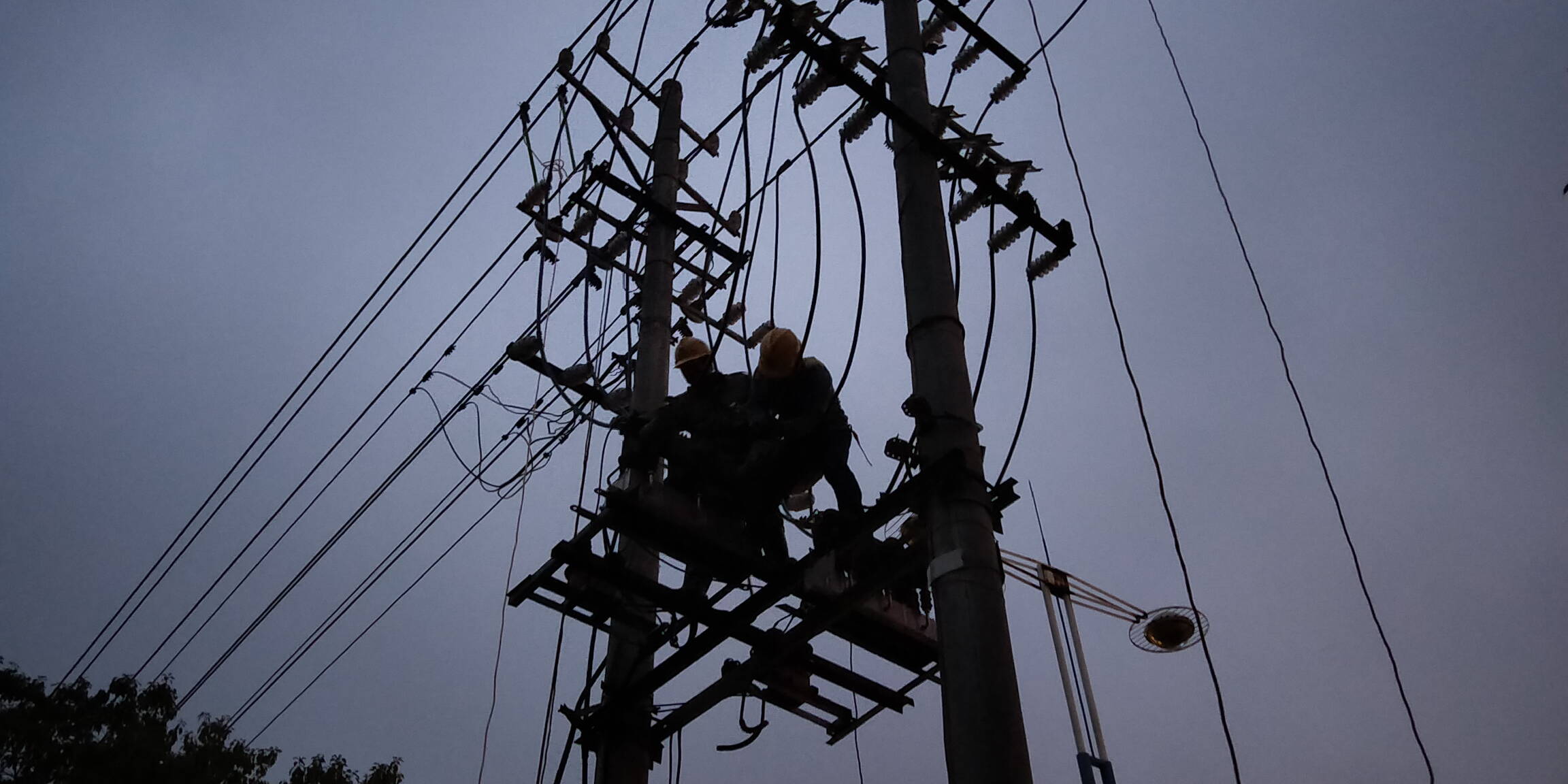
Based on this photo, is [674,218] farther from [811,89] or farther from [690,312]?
[811,89]

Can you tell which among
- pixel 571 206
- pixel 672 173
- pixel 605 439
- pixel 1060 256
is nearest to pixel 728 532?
pixel 1060 256

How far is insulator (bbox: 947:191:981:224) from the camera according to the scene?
6488mm

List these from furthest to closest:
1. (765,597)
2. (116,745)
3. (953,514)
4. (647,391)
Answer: (116,745) → (647,391) → (765,597) → (953,514)

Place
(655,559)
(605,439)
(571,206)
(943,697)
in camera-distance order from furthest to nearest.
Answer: (571,206), (605,439), (655,559), (943,697)

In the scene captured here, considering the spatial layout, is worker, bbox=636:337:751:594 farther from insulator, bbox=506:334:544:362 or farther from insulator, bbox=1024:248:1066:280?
insulator, bbox=506:334:544:362

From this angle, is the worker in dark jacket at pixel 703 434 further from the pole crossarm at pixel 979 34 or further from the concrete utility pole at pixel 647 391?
the pole crossarm at pixel 979 34

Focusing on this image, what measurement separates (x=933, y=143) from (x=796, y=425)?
1658 mm

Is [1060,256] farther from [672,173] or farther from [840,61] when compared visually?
[672,173]

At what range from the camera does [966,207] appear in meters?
6.56

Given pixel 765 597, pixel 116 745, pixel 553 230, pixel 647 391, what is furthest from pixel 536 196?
pixel 116 745

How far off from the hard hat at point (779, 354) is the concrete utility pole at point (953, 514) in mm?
938

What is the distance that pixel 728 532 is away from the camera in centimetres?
611

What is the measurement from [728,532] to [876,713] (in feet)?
5.10

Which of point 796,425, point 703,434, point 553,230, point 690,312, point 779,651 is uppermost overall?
point 553,230
